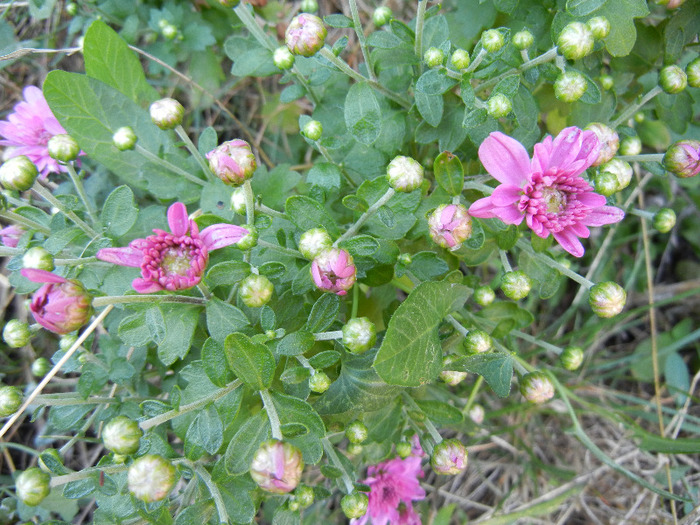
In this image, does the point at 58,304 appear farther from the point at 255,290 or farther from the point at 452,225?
the point at 452,225

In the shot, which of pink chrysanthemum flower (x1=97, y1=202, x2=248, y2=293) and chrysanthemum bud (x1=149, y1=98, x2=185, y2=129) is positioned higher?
chrysanthemum bud (x1=149, y1=98, x2=185, y2=129)

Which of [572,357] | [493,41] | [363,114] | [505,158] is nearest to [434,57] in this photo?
[493,41]

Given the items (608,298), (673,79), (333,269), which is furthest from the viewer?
(673,79)

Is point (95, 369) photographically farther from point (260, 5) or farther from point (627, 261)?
point (627, 261)

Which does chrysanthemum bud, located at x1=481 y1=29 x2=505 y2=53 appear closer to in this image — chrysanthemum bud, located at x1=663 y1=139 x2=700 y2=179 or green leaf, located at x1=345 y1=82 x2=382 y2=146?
green leaf, located at x1=345 y1=82 x2=382 y2=146

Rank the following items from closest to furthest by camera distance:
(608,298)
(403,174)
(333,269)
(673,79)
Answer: (333,269)
(403,174)
(608,298)
(673,79)

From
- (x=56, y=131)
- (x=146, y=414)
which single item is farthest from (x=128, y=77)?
(x=146, y=414)

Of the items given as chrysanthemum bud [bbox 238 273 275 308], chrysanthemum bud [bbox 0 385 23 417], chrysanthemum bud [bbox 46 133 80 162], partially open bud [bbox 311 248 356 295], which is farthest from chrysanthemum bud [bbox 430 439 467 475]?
chrysanthemum bud [bbox 46 133 80 162]
